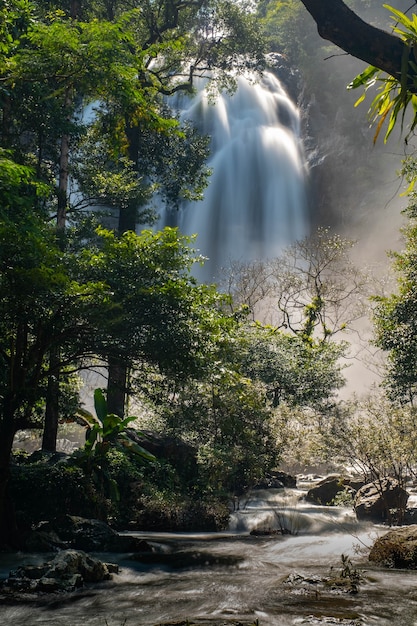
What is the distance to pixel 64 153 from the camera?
15.6 metres

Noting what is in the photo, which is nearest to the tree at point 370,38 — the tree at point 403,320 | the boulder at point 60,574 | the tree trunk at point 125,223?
the boulder at point 60,574

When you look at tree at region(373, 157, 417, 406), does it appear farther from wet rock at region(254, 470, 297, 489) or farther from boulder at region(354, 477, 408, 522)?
wet rock at region(254, 470, 297, 489)

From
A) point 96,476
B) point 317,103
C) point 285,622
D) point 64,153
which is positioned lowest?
point 285,622

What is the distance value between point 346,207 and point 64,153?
148 ft

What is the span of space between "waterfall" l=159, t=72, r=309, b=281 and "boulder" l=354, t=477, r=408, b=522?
34422 millimetres

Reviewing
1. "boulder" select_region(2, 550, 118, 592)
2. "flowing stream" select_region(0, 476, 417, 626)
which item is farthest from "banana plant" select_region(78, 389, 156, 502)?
"boulder" select_region(2, 550, 118, 592)

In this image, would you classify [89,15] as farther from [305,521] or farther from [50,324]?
[305,521]

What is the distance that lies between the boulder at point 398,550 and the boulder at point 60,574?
417 centimetres

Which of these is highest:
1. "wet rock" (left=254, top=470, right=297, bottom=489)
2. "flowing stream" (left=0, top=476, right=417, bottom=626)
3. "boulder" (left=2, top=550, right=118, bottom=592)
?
"wet rock" (left=254, top=470, right=297, bottom=489)

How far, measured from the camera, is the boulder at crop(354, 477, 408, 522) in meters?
15.3

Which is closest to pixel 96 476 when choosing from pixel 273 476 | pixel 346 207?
pixel 273 476

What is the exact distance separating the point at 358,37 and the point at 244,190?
5062cm

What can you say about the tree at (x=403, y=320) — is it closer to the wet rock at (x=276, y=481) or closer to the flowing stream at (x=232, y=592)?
the wet rock at (x=276, y=481)

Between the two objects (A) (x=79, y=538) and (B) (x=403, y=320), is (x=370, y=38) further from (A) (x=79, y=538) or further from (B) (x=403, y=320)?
(B) (x=403, y=320)
